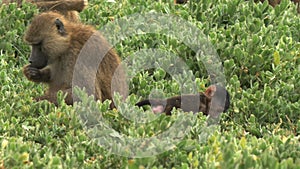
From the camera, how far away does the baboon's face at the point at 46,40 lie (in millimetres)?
6539

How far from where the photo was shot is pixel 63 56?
6.56m

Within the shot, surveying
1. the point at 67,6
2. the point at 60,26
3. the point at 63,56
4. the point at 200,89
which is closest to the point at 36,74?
the point at 63,56

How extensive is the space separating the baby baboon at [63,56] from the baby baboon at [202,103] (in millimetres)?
344

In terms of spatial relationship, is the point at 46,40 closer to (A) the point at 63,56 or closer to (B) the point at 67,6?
(A) the point at 63,56

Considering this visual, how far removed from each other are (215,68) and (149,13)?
1.46 metres

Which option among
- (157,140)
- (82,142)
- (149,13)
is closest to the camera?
(157,140)

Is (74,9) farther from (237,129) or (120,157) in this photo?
(120,157)

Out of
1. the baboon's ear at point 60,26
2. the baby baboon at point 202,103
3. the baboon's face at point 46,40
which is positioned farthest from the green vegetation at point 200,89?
the baboon's ear at point 60,26

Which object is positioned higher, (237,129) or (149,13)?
(149,13)

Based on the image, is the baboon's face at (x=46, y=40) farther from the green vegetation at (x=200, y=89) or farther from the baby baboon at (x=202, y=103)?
the baby baboon at (x=202, y=103)

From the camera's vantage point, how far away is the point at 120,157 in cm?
489

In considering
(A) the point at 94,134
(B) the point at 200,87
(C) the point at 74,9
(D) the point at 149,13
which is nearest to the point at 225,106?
(B) the point at 200,87

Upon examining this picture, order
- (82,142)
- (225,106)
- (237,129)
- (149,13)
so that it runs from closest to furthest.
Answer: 1. (82,142)
2. (237,129)
3. (225,106)
4. (149,13)

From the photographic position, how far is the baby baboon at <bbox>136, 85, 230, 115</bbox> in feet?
20.3
